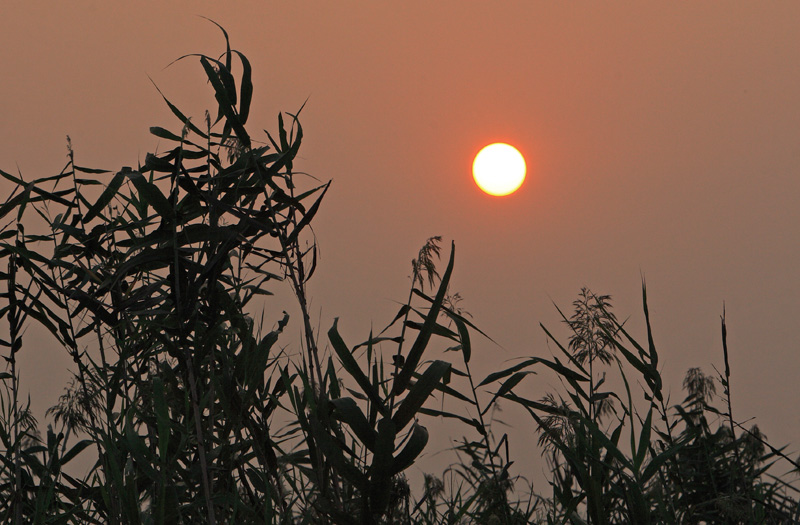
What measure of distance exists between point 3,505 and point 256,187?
39.6 inches

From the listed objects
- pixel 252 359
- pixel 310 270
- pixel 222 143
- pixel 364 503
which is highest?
pixel 222 143

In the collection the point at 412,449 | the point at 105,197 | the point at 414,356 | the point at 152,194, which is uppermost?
the point at 105,197

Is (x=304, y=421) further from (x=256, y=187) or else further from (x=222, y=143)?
(x=222, y=143)

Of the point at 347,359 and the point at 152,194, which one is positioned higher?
the point at 152,194

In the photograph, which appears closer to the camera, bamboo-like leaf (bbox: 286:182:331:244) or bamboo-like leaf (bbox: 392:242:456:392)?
bamboo-like leaf (bbox: 392:242:456:392)

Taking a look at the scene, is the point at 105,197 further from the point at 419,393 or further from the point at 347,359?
the point at 419,393

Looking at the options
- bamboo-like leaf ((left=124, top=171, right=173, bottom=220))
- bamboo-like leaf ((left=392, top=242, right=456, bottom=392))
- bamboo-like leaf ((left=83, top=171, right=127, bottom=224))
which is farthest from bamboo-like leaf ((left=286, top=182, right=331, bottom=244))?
bamboo-like leaf ((left=392, top=242, right=456, bottom=392))

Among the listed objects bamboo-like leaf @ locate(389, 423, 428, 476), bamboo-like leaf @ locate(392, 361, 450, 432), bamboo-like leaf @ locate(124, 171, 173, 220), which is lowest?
bamboo-like leaf @ locate(389, 423, 428, 476)

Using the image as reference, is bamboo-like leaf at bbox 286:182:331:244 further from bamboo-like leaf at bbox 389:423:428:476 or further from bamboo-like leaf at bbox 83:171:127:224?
bamboo-like leaf at bbox 389:423:428:476

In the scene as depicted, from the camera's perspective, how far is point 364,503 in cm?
147

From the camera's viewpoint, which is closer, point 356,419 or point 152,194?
point 356,419

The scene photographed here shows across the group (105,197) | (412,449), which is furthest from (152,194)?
(412,449)

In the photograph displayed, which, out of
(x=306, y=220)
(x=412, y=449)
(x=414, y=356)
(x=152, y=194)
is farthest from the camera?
(x=306, y=220)

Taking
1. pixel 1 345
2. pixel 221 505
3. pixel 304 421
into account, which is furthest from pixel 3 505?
pixel 304 421
